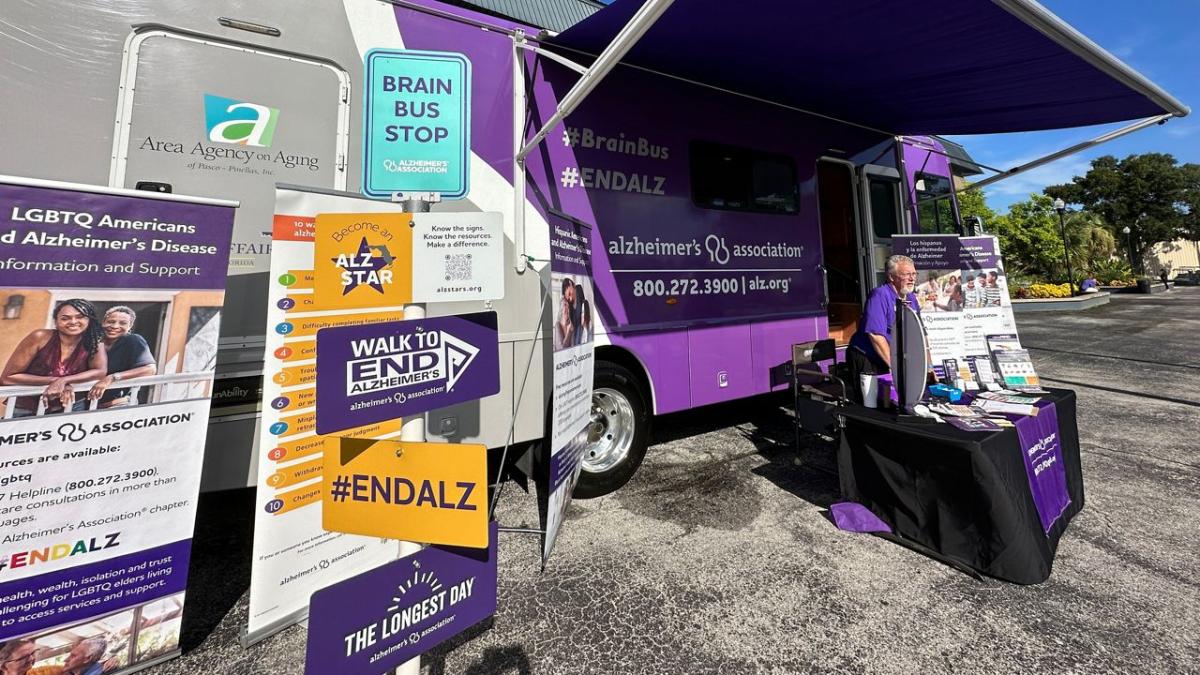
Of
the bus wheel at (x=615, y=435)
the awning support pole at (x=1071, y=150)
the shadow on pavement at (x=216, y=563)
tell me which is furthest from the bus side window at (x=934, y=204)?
the shadow on pavement at (x=216, y=563)

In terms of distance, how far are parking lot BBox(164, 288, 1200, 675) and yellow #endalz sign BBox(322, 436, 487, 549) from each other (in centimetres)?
104

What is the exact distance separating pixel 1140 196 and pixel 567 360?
66.8 m

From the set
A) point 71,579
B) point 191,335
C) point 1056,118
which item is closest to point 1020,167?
point 1056,118

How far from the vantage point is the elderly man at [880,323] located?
11.1 ft

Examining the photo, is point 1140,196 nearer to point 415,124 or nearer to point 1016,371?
point 1016,371

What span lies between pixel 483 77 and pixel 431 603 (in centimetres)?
285

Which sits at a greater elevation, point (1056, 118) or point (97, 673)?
point (1056, 118)

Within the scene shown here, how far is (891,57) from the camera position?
11.1 ft

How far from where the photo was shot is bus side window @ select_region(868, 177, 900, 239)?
539cm

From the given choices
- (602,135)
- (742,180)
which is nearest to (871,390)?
(742,180)

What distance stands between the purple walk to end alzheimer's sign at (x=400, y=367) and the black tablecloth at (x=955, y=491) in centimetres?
249

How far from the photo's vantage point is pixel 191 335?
2.05 metres

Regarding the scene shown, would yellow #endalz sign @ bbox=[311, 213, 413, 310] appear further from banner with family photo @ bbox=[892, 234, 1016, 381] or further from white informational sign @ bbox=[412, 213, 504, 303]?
banner with family photo @ bbox=[892, 234, 1016, 381]

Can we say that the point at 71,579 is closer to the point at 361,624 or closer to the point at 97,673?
the point at 97,673
